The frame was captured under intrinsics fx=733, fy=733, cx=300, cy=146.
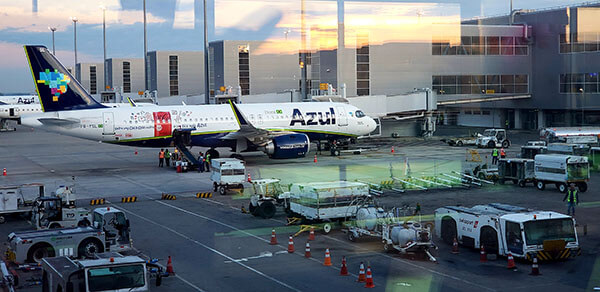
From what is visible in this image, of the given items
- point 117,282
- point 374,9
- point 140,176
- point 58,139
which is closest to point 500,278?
point 117,282

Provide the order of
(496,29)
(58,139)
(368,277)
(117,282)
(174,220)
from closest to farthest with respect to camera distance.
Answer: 1. (117,282)
2. (368,277)
3. (174,220)
4. (496,29)
5. (58,139)

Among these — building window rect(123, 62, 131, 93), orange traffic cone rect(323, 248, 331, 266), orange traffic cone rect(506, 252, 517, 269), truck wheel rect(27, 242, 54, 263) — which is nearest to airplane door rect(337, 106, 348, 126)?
orange traffic cone rect(323, 248, 331, 266)

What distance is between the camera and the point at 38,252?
1906 centimetres

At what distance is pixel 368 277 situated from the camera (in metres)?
16.5

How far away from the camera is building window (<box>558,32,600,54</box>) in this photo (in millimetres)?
33781

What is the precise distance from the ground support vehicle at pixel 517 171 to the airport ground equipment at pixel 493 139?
16.9 metres

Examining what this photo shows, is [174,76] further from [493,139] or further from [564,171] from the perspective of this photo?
[564,171]

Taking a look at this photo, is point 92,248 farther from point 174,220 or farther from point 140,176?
point 140,176

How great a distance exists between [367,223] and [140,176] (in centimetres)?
2030

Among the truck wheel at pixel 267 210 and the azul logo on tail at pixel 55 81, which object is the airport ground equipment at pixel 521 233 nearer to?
the truck wheel at pixel 267 210

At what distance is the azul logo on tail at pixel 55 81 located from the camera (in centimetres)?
4038

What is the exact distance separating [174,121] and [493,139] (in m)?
22.3

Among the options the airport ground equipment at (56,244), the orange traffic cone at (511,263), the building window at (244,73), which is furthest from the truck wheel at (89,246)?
the building window at (244,73)

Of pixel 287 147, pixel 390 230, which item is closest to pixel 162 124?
pixel 287 147
